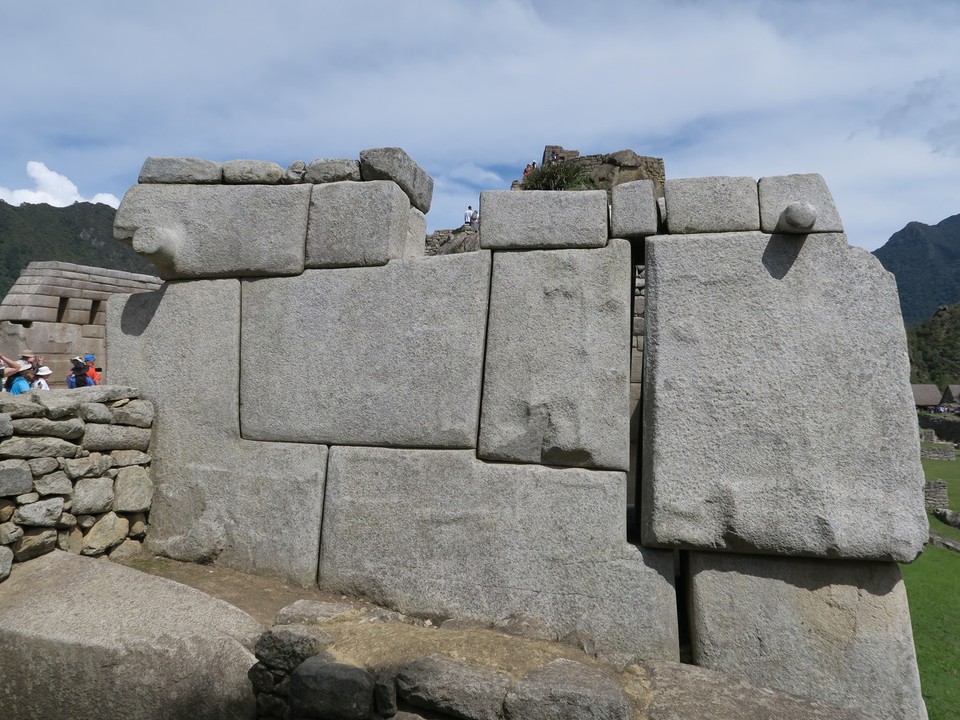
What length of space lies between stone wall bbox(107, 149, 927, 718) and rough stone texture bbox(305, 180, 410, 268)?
0.05 feet

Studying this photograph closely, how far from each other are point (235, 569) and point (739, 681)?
2564 mm

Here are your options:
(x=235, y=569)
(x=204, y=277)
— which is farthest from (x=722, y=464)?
(x=204, y=277)

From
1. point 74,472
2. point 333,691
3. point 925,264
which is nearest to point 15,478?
point 74,472

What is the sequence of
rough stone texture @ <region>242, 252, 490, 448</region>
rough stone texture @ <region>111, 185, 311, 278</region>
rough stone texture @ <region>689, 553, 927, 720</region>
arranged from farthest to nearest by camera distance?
rough stone texture @ <region>111, 185, 311, 278</region>, rough stone texture @ <region>242, 252, 490, 448</region>, rough stone texture @ <region>689, 553, 927, 720</region>

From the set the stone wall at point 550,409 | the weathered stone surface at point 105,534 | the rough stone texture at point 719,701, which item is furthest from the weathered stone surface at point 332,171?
the rough stone texture at point 719,701

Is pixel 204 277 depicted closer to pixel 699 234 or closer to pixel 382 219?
pixel 382 219

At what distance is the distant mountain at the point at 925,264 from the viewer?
5659 inches

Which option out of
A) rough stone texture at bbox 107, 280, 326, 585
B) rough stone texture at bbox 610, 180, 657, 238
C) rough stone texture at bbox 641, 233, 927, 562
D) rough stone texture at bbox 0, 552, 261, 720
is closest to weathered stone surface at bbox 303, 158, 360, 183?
rough stone texture at bbox 107, 280, 326, 585

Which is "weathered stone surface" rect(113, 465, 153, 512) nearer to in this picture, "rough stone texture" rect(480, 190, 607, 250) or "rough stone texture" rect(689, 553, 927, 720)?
"rough stone texture" rect(480, 190, 607, 250)

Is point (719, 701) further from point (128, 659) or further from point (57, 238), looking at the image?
point (57, 238)

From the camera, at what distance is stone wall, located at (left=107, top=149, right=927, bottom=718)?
2.86 meters

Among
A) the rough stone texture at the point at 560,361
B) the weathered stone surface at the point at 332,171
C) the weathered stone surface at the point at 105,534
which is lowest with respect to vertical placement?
the weathered stone surface at the point at 105,534

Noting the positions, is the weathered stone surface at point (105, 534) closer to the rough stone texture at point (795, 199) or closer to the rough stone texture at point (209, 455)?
the rough stone texture at point (209, 455)

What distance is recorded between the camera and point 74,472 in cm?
360
